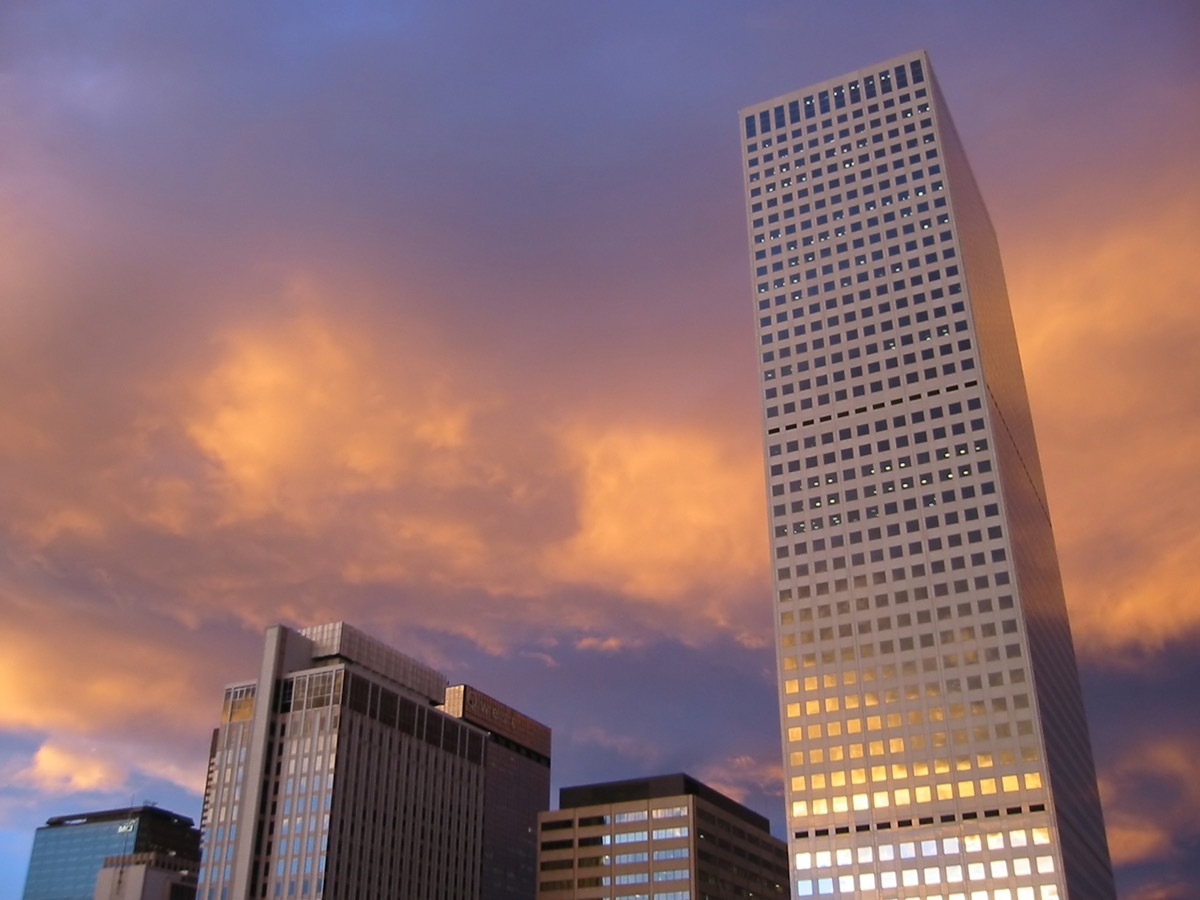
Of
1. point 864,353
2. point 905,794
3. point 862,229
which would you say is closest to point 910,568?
point 905,794

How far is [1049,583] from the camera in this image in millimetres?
189625

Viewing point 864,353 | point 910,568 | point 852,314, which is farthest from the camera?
point 852,314

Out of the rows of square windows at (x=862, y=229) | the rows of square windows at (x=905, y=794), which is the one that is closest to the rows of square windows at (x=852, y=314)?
the rows of square windows at (x=862, y=229)

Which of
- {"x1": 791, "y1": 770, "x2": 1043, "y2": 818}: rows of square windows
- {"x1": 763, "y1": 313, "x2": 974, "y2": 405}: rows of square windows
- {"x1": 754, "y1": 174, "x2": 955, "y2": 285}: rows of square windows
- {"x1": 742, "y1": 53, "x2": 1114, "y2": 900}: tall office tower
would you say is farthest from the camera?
{"x1": 754, "y1": 174, "x2": 955, "y2": 285}: rows of square windows

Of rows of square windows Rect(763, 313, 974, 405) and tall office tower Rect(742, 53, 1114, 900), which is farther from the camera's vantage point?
rows of square windows Rect(763, 313, 974, 405)

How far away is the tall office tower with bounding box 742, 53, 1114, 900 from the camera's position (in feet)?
495

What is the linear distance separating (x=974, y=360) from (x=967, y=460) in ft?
52.6

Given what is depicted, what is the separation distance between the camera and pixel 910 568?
547ft

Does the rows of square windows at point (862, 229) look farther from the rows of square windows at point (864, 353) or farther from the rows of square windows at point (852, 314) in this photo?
the rows of square windows at point (864, 353)

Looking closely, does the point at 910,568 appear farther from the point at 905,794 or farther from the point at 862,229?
the point at 862,229

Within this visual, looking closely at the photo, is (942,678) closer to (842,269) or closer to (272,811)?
(842,269)

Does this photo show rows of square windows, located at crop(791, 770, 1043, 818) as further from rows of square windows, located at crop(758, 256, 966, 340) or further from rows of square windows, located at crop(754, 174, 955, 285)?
rows of square windows, located at crop(754, 174, 955, 285)

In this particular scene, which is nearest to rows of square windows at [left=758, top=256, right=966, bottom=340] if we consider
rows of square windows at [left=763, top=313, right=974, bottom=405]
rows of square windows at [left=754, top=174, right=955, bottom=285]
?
rows of square windows at [left=763, top=313, right=974, bottom=405]

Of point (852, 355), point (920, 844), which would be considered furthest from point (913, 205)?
point (920, 844)
